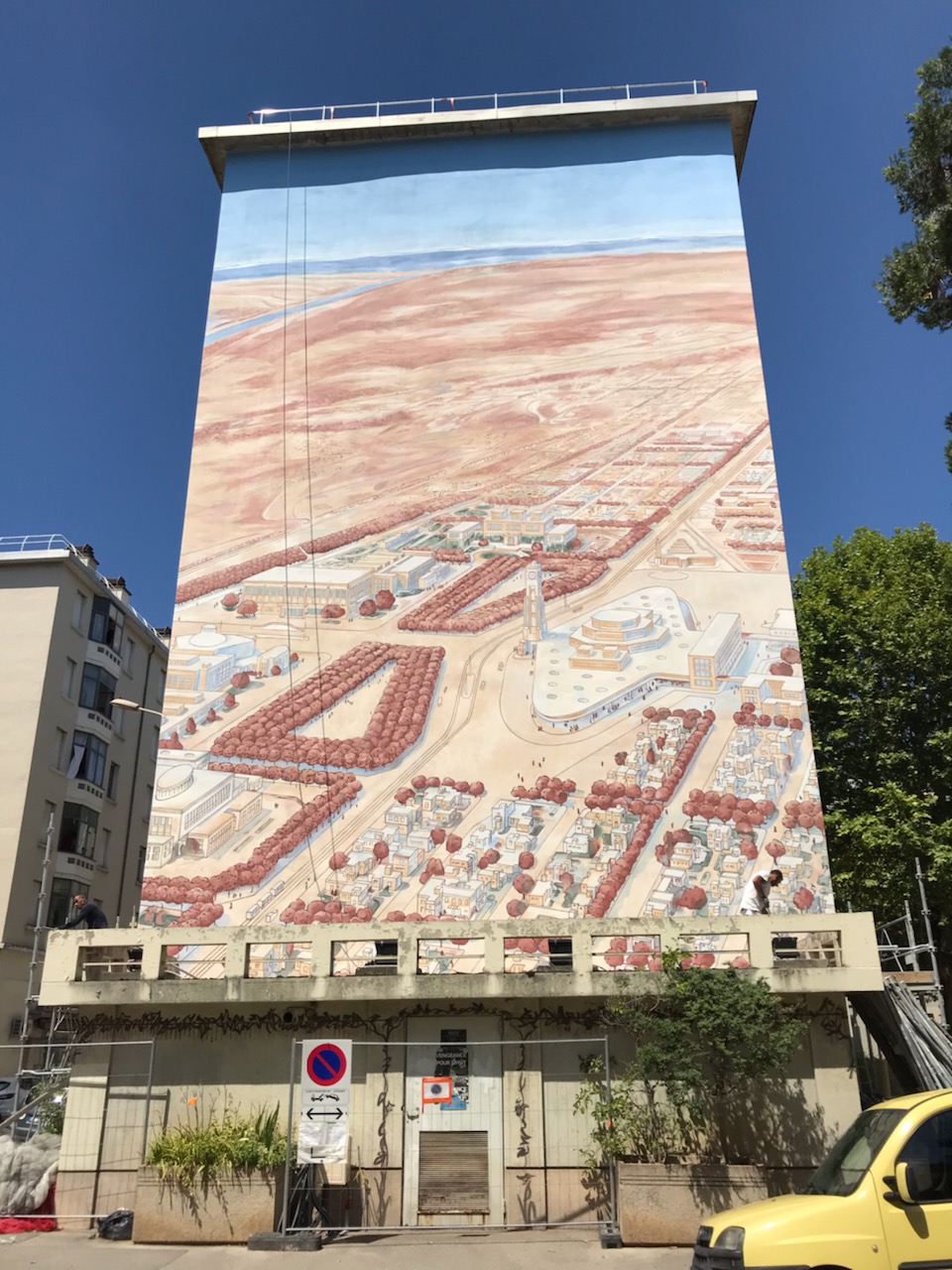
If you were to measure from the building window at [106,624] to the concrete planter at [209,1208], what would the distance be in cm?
2964

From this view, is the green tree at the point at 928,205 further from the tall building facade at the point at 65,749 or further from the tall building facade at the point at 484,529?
the tall building facade at the point at 65,749

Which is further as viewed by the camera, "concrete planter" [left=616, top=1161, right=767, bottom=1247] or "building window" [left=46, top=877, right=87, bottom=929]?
"building window" [left=46, top=877, right=87, bottom=929]

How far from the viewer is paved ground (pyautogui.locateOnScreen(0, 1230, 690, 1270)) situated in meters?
11.4

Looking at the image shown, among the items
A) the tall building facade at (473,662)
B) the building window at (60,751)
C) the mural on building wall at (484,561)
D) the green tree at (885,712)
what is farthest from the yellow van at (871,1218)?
the building window at (60,751)

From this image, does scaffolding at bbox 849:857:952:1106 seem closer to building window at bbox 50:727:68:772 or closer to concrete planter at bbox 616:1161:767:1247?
concrete planter at bbox 616:1161:767:1247

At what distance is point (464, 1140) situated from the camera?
46.5 feet

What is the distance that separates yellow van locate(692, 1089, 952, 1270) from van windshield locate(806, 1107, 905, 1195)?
0.02 metres

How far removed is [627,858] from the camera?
19.3 m

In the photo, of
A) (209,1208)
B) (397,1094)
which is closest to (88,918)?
(209,1208)

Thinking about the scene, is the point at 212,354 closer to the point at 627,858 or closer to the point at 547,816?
the point at 547,816

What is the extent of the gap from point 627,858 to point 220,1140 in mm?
9228

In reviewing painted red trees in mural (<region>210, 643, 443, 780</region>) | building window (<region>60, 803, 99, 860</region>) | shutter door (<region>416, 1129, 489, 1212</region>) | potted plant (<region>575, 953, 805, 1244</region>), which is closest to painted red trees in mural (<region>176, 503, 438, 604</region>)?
painted red trees in mural (<region>210, 643, 443, 780</region>)

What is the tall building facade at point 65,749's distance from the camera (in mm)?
33406

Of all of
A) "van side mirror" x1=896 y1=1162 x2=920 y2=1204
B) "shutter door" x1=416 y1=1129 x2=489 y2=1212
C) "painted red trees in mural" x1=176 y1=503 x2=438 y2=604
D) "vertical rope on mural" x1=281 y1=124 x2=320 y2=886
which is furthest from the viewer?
"painted red trees in mural" x1=176 y1=503 x2=438 y2=604
